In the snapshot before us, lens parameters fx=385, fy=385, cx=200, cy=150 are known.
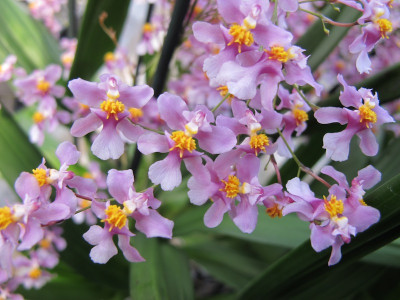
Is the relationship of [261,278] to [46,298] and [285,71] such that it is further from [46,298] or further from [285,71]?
[46,298]

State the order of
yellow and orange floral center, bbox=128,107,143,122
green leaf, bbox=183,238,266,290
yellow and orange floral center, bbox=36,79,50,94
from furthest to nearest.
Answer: green leaf, bbox=183,238,266,290
yellow and orange floral center, bbox=36,79,50,94
yellow and orange floral center, bbox=128,107,143,122

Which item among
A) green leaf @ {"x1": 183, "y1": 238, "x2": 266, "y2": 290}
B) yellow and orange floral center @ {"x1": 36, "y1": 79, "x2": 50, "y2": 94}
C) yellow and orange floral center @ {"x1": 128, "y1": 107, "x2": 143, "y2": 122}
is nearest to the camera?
yellow and orange floral center @ {"x1": 128, "y1": 107, "x2": 143, "y2": 122}

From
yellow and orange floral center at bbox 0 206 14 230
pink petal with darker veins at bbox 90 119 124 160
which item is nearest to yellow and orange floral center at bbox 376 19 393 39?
pink petal with darker veins at bbox 90 119 124 160

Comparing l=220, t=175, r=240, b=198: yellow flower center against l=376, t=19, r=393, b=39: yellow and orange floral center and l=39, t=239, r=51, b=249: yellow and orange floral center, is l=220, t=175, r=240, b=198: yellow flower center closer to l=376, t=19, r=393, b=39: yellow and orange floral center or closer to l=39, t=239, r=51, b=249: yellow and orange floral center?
l=376, t=19, r=393, b=39: yellow and orange floral center

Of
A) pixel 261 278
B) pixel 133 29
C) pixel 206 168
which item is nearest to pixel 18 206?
pixel 206 168

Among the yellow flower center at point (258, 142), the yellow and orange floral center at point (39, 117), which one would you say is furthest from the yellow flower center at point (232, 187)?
the yellow and orange floral center at point (39, 117)

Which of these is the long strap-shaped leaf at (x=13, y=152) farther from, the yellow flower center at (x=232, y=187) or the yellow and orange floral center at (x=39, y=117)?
the yellow flower center at (x=232, y=187)
